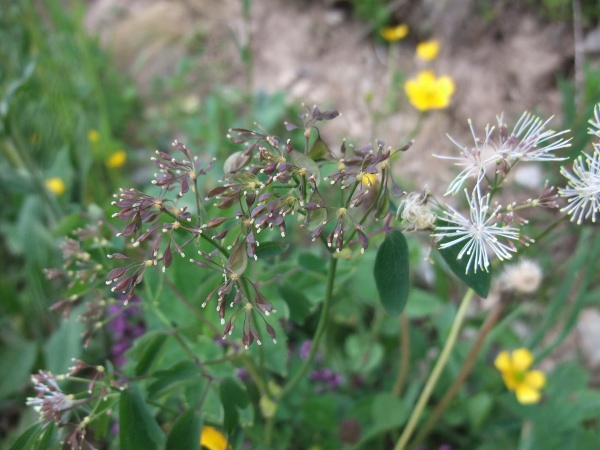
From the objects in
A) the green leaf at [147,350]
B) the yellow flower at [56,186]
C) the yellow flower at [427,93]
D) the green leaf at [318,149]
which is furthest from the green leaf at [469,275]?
the yellow flower at [56,186]

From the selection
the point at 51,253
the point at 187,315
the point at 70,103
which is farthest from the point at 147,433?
the point at 70,103

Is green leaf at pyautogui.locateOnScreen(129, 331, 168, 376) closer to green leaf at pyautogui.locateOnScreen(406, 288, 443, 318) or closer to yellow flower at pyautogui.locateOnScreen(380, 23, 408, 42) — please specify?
green leaf at pyautogui.locateOnScreen(406, 288, 443, 318)

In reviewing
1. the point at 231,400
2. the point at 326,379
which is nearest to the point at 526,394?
the point at 326,379

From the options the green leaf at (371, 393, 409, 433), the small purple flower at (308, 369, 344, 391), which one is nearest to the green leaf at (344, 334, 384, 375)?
the small purple flower at (308, 369, 344, 391)

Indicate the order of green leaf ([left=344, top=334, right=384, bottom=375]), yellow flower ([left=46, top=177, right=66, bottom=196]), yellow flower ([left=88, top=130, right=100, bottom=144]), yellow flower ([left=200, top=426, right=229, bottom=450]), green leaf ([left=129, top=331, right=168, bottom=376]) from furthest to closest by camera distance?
yellow flower ([left=88, top=130, right=100, bottom=144]), yellow flower ([left=46, top=177, right=66, bottom=196]), green leaf ([left=344, top=334, right=384, bottom=375]), yellow flower ([left=200, top=426, right=229, bottom=450]), green leaf ([left=129, top=331, right=168, bottom=376])

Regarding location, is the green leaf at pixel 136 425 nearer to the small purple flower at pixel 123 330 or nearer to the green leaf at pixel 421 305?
the small purple flower at pixel 123 330

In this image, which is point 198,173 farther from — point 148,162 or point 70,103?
point 148,162
